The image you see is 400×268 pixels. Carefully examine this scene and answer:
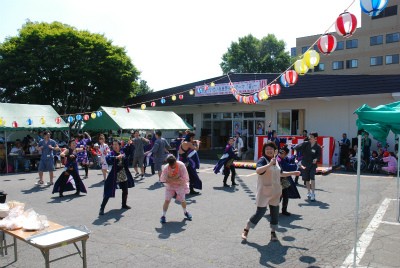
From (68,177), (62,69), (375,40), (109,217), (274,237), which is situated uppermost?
(375,40)

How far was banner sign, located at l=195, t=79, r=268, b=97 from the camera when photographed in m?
19.3

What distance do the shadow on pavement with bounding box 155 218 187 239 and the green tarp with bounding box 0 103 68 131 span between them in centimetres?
1145

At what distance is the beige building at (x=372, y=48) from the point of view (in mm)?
41844

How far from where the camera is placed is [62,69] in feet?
75.5

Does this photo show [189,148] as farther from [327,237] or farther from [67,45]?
[67,45]

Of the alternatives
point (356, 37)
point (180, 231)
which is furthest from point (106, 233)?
point (356, 37)

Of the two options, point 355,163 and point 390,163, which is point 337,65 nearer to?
point 355,163

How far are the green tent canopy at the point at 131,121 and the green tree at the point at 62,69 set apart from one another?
613cm

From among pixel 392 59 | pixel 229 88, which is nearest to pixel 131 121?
A: pixel 229 88

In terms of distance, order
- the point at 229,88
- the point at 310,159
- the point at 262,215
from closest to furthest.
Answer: the point at 262,215 → the point at 310,159 → the point at 229,88

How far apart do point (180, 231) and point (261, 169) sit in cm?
205

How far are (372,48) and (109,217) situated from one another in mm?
46636

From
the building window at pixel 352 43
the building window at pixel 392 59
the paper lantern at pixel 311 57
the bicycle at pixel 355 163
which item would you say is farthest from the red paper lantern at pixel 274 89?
the building window at pixel 352 43

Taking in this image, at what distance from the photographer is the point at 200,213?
735cm
